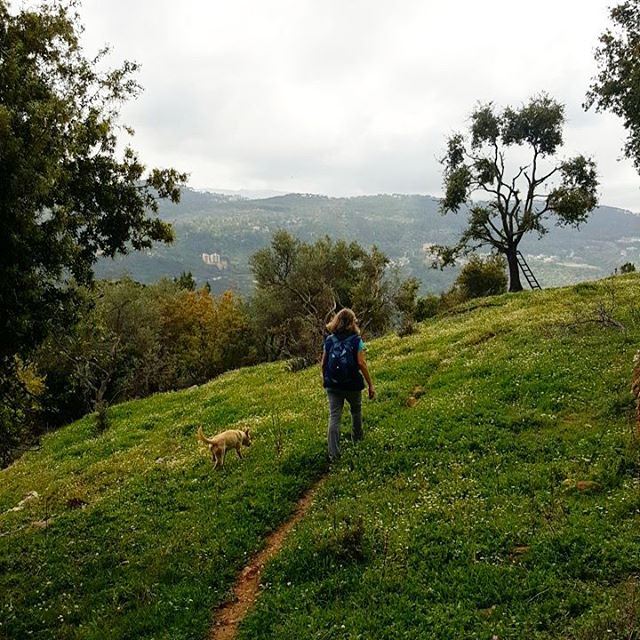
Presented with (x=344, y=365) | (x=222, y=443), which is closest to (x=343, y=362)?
(x=344, y=365)

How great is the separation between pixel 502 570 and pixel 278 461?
7.42 m

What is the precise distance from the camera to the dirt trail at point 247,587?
8.80 m

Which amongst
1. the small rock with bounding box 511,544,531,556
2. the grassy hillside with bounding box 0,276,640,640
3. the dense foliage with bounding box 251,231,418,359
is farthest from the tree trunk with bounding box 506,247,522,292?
the small rock with bounding box 511,544,531,556

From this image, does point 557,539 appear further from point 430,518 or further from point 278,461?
point 278,461

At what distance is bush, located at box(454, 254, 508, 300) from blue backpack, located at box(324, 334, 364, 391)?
56.1 metres

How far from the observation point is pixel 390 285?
210 ft

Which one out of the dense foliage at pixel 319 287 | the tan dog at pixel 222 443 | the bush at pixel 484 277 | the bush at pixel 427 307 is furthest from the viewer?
the bush at pixel 484 277

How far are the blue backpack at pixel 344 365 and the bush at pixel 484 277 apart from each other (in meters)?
56.1

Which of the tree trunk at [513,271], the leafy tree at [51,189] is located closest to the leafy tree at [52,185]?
the leafy tree at [51,189]

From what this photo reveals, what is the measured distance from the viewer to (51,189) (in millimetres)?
11344

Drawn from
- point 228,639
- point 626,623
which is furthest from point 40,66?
point 626,623

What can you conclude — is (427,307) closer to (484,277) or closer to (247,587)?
(484,277)

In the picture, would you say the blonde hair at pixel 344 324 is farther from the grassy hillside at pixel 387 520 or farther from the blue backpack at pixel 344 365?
the grassy hillside at pixel 387 520

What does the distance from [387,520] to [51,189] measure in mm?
9639
